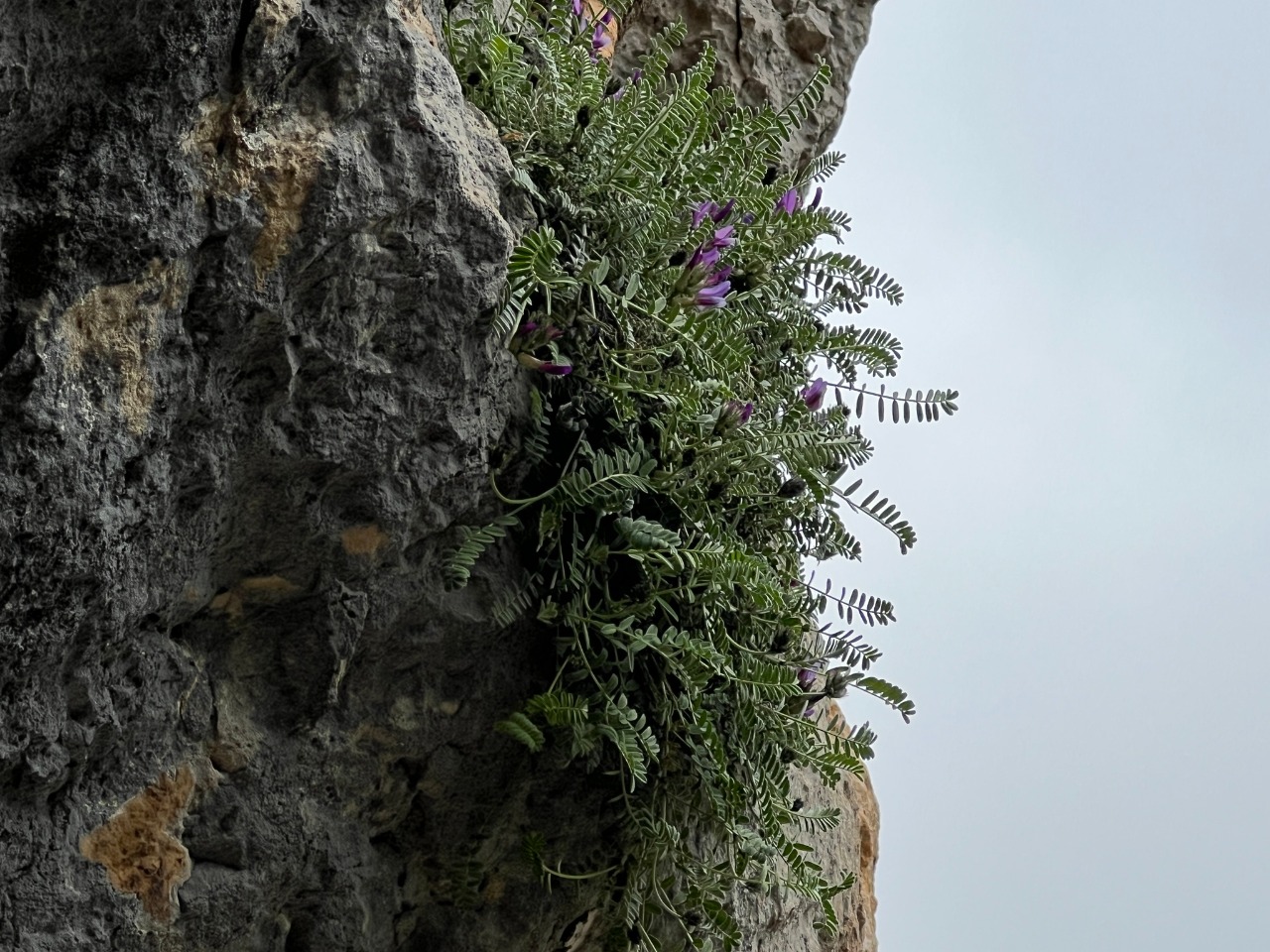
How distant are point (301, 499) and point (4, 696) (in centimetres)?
26

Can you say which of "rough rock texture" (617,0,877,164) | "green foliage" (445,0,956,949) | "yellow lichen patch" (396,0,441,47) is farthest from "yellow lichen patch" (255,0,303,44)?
"rough rock texture" (617,0,877,164)

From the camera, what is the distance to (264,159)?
958 millimetres

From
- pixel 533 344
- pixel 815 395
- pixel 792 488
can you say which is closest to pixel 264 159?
pixel 533 344

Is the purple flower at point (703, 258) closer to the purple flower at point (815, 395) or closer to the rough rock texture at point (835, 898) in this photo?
the purple flower at point (815, 395)

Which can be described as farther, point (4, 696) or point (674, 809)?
point (674, 809)

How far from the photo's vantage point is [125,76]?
35.4 inches

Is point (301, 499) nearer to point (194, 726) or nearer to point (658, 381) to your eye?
point (194, 726)

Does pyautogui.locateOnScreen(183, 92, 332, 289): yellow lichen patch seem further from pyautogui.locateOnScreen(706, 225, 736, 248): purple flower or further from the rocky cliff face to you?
pyautogui.locateOnScreen(706, 225, 736, 248): purple flower

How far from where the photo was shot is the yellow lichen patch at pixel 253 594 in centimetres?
107

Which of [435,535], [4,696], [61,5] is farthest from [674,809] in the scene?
[61,5]

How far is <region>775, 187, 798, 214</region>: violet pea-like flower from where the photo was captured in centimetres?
149

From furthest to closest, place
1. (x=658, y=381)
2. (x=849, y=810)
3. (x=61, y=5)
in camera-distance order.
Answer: (x=849, y=810) → (x=658, y=381) → (x=61, y=5)

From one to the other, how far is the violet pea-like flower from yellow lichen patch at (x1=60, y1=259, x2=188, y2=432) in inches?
29.4

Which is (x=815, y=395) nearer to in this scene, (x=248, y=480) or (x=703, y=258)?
(x=703, y=258)
